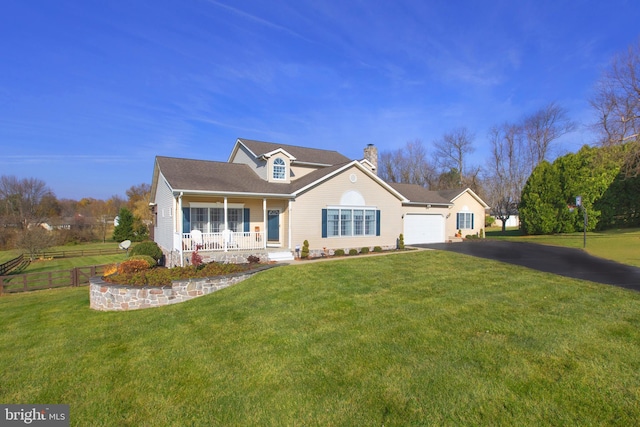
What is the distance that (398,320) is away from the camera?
6.26 meters

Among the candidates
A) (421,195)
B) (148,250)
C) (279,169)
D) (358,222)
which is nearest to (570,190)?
(421,195)

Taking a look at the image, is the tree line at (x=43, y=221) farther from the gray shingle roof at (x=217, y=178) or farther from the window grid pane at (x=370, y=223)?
the window grid pane at (x=370, y=223)

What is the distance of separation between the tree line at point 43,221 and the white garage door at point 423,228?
31.0m

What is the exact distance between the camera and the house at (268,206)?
13773 mm

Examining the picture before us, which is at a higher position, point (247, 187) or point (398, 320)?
point (247, 187)

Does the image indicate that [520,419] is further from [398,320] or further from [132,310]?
[132,310]

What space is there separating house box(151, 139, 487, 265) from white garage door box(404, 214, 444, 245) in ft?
3.83

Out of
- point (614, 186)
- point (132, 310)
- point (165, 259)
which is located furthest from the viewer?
point (614, 186)

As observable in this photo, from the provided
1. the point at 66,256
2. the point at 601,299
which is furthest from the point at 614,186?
the point at 66,256

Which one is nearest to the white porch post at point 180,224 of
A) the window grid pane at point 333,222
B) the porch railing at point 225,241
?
the porch railing at point 225,241

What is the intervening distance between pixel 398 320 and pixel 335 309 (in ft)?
4.98

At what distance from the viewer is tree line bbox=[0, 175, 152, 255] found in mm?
29895

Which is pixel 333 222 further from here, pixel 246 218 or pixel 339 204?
pixel 246 218
